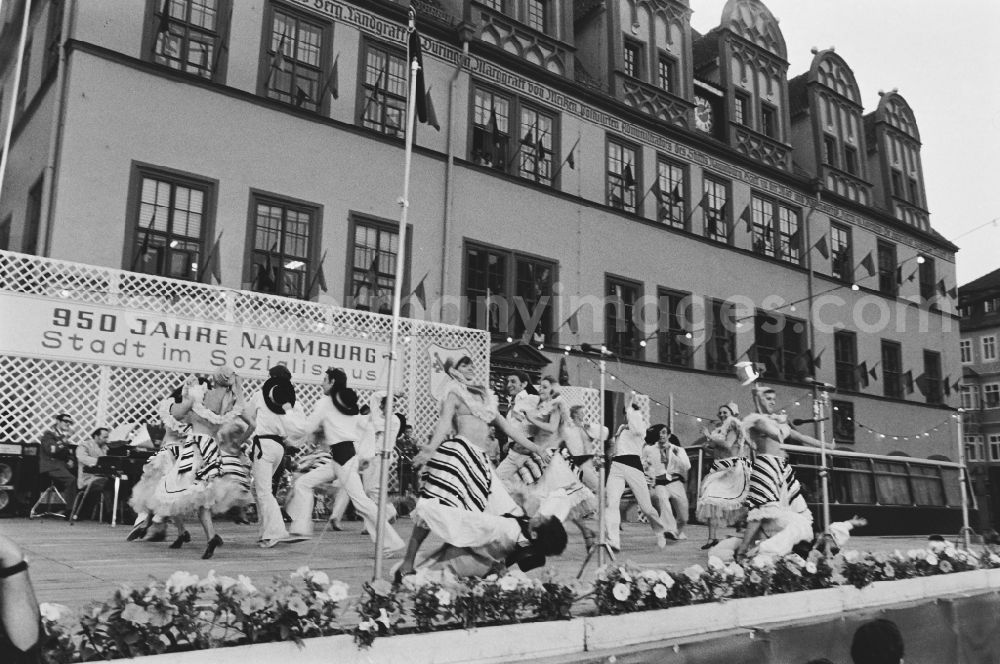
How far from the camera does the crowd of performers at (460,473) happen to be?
6.82m

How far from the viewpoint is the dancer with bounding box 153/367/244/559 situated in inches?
380

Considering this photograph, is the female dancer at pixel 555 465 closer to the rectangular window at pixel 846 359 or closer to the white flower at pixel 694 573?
the white flower at pixel 694 573

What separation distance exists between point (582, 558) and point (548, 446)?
60.1 inches

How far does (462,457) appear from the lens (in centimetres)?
700

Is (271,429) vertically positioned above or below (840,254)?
below

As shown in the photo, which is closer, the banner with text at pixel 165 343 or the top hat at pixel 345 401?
the top hat at pixel 345 401

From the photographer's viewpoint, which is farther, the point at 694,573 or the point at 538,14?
the point at 538,14

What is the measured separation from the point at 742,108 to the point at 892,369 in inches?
503

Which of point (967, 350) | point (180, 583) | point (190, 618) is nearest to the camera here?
point (190, 618)

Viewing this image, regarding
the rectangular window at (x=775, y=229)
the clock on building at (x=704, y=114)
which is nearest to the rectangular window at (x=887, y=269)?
the rectangular window at (x=775, y=229)

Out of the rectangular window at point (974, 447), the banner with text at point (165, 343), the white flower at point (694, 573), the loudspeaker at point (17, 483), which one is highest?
the rectangular window at point (974, 447)

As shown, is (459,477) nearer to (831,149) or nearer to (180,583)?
(180,583)

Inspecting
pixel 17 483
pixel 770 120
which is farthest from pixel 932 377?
pixel 17 483

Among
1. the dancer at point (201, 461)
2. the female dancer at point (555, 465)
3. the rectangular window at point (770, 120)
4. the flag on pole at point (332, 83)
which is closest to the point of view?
the dancer at point (201, 461)
